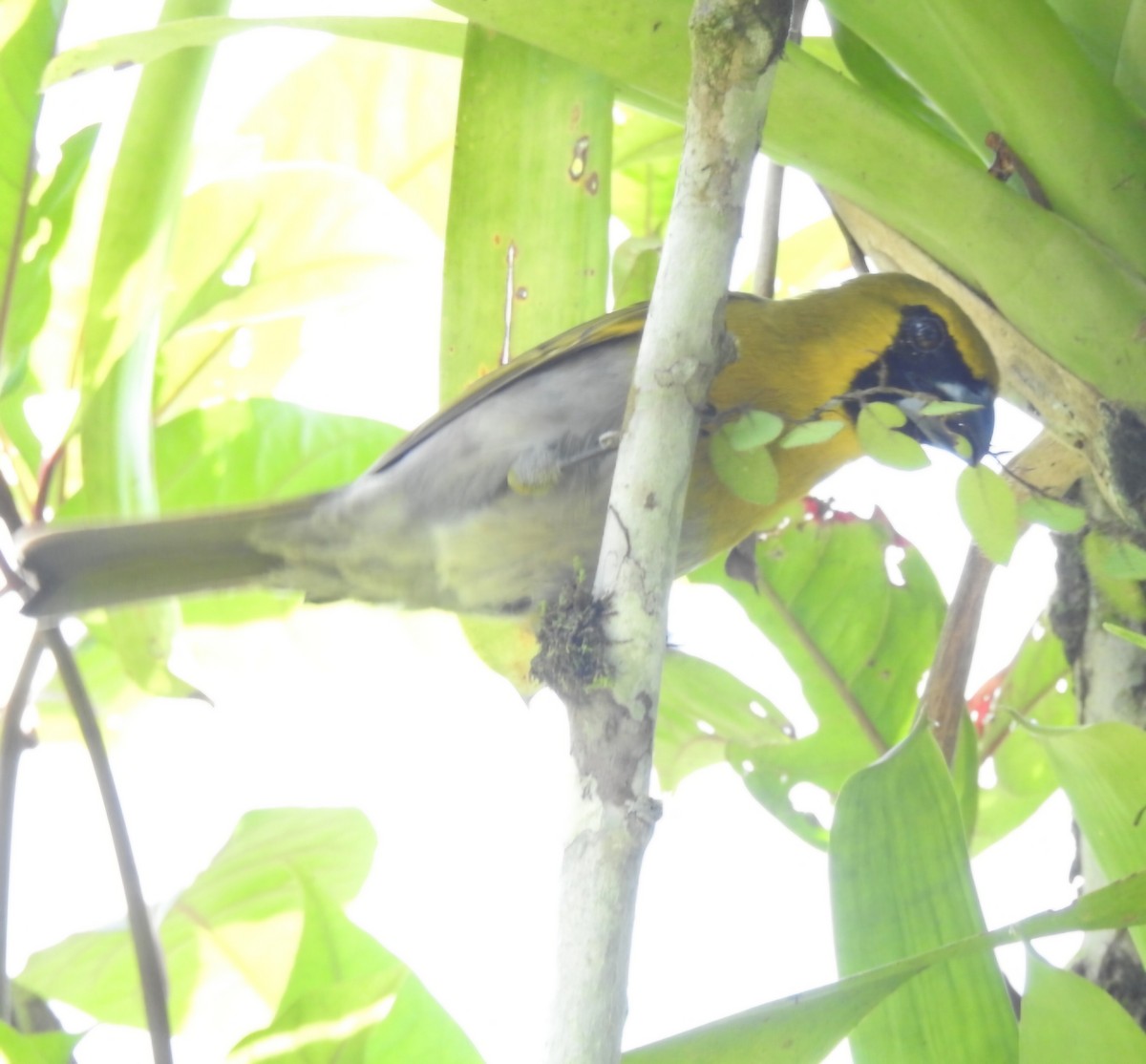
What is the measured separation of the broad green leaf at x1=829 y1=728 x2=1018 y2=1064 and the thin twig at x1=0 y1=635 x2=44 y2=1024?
88 cm

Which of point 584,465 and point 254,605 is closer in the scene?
point 584,465

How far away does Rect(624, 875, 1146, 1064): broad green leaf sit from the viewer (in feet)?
3.62

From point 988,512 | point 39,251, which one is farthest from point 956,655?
point 39,251

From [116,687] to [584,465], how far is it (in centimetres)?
86

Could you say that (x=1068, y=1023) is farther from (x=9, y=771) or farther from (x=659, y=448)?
(x=9, y=771)

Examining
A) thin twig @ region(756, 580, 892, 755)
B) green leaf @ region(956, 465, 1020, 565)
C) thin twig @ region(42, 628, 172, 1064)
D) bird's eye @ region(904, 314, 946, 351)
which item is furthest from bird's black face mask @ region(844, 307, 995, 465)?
thin twig @ region(42, 628, 172, 1064)

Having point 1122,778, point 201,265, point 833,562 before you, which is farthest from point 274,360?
point 1122,778

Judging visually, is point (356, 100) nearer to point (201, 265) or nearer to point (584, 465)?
point (201, 265)

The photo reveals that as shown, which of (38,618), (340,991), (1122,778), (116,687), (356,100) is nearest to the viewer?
(1122,778)

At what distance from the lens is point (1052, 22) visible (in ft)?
5.05

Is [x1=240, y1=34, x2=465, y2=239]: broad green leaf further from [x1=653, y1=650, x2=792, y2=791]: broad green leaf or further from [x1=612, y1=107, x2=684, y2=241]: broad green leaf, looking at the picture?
[x1=653, y1=650, x2=792, y2=791]: broad green leaf

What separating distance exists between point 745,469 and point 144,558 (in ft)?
3.19

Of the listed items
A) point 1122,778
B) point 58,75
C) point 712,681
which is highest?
point 58,75

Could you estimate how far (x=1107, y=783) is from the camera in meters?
1.25
